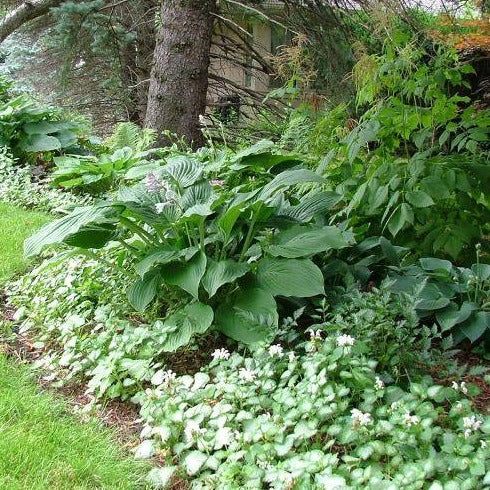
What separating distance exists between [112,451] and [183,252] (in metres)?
1.01

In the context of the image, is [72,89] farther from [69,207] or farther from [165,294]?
[165,294]

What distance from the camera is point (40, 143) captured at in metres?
6.93

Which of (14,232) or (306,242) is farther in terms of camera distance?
(14,232)

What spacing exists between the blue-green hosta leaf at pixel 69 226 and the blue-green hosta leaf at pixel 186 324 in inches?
22.8

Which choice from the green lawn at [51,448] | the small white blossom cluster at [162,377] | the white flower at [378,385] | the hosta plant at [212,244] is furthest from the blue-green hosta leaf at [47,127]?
the white flower at [378,385]

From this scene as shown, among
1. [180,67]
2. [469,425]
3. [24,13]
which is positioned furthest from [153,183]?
[24,13]

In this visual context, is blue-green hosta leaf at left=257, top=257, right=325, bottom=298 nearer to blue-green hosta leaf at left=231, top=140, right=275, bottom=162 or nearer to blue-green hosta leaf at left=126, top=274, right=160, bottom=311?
blue-green hosta leaf at left=126, top=274, right=160, bottom=311

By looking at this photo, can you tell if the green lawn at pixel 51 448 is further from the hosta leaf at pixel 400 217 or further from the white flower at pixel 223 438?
the hosta leaf at pixel 400 217

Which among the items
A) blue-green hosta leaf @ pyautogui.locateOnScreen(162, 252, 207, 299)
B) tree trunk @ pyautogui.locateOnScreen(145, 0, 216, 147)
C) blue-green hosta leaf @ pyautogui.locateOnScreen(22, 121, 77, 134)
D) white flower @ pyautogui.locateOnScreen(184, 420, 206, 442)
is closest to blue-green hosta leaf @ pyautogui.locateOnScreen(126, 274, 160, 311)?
blue-green hosta leaf @ pyautogui.locateOnScreen(162, 252, 207, 299)

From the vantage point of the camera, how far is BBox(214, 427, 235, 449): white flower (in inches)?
84.7

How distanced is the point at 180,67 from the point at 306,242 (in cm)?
372

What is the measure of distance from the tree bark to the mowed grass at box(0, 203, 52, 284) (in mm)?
3661

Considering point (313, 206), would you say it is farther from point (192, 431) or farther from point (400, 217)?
point (192, 431)

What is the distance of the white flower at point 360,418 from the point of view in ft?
6.73
